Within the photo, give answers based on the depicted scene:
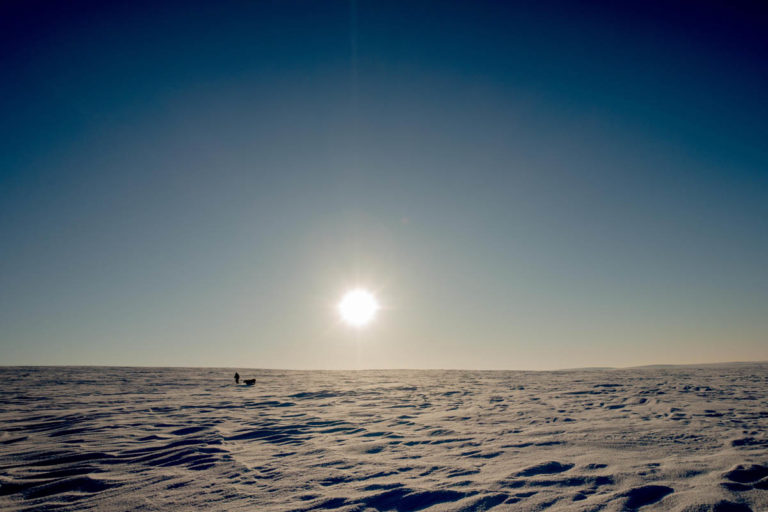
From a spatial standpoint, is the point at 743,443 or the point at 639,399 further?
the point at 639,399

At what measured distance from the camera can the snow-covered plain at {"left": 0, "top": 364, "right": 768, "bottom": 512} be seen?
3.57 meters

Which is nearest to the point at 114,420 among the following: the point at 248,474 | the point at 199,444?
the point at 199,444

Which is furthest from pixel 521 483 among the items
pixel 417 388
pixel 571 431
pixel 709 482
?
pixel 417 388

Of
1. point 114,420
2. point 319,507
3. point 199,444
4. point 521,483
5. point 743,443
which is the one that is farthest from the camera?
point 114,420

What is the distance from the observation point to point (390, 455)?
510 centimetres

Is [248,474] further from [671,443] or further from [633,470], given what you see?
[671,443]

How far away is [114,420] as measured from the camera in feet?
24.9

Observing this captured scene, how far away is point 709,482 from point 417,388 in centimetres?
1028

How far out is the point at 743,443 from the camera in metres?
5.11

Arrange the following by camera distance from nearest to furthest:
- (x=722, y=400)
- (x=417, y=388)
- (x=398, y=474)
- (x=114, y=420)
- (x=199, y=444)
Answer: (x=398, y=474) → (x=199, y=444) → (x=114, y=420) → (x=722, y=400) → (x=417, y=388)

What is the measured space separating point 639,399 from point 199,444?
1020cm

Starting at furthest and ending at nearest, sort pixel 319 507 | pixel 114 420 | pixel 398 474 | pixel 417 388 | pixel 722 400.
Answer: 1. pixel 417 388
2. pixel 722 400
3. pixel 114 420
4. pixel 398 474
5. pixel 319 507

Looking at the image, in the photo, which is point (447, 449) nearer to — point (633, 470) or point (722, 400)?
point (633, 470)

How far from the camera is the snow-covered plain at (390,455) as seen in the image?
3.57 meters
